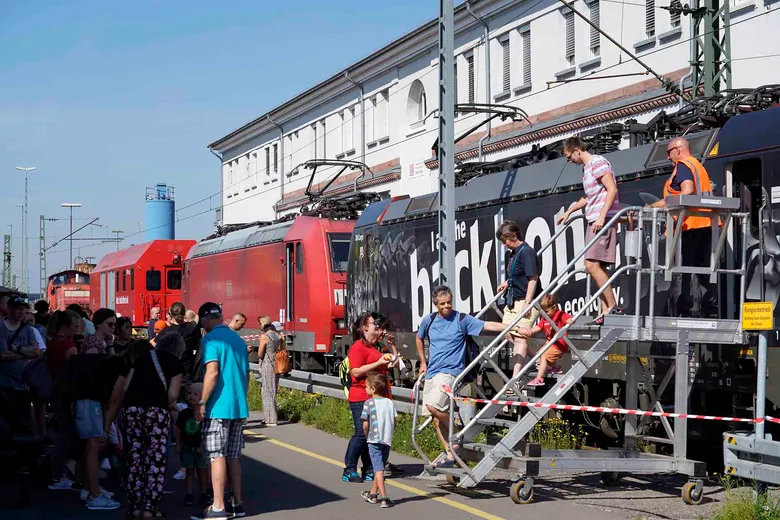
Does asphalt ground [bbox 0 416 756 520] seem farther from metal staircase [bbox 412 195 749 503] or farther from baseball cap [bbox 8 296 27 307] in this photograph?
baseball cap [bbox 8 296 27 307]

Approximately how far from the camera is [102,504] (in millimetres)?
10672

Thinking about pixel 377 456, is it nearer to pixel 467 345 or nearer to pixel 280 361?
pixel 467 345

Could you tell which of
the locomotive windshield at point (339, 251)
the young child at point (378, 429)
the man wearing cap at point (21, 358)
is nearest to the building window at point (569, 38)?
the locomotive windshield at point (339, 251)

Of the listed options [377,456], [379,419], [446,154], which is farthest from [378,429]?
[446,154]

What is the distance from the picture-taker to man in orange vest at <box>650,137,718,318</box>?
34.9 feet

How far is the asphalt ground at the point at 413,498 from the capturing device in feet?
33.1

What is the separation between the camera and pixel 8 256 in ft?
316

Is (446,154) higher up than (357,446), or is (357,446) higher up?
(446,154)

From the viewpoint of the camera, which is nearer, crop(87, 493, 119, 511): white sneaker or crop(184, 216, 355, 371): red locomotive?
crop(87, 493, 119, 511): white sneaker

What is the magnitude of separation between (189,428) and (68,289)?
4677cm

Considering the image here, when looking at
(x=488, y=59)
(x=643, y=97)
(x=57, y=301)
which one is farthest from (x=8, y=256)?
(x=643, y=97)

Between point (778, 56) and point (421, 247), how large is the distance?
29.8 feet

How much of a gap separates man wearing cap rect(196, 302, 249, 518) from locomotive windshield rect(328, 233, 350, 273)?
1450cm

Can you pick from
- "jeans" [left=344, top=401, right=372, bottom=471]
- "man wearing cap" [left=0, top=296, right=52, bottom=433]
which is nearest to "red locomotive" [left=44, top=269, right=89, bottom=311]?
"man wearing cap" [left=0, top=296, right=52, bottom=433]
